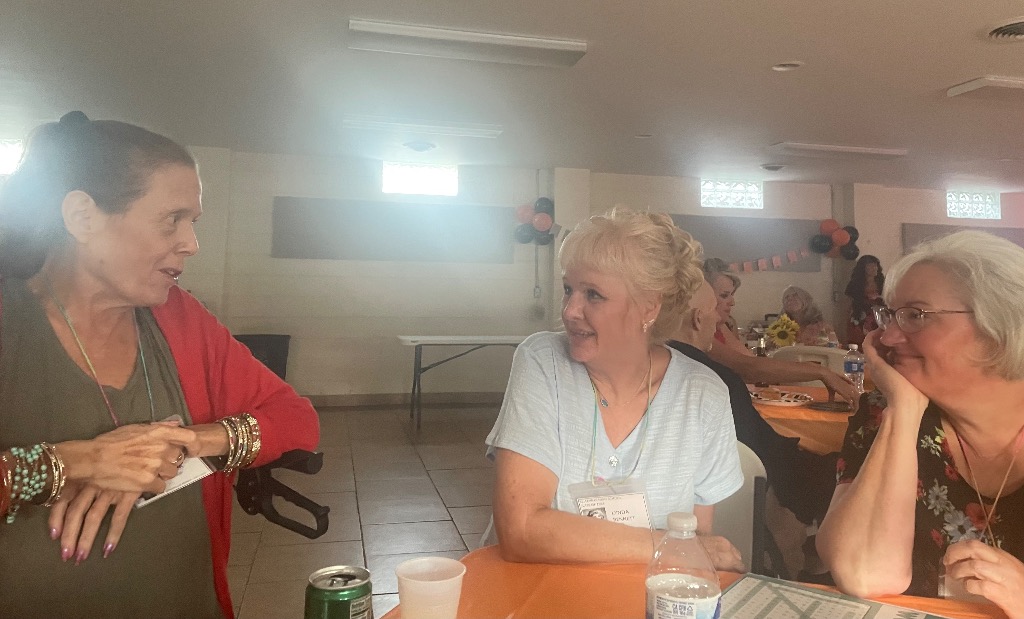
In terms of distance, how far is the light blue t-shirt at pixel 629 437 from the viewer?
144 cm

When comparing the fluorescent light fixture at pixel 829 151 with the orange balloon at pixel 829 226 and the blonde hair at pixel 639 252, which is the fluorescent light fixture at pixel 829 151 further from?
the blonde hair at pixel 639 252

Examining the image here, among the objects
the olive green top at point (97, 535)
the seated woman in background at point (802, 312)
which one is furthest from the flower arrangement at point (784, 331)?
the olive green top at point (97, 535)

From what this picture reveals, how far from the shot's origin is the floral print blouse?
130 cm

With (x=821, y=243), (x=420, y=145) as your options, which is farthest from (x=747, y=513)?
(x=821, y=243)

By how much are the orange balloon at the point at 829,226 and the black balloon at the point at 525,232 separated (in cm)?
394

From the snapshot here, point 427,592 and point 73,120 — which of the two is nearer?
point 427,592

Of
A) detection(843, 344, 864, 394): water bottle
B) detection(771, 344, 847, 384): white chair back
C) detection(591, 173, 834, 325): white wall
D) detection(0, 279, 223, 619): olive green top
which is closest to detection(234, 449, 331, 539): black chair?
detection(0, 279, 223, 619): olive green top

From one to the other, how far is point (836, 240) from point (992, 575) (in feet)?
27.5

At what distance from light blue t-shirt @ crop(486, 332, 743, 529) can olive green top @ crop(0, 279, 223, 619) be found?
682 mm

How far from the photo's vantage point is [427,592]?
2.73 feet

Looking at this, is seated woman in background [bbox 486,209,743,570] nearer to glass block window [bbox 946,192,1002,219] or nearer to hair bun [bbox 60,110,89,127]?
→ hair bun [bbox 60,110,89,127]

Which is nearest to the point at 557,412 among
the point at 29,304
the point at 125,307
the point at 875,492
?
the point at 875,492

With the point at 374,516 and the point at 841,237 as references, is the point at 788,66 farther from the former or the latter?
the point at 841,237

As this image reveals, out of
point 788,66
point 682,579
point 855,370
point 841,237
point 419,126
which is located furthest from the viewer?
point 841,237
